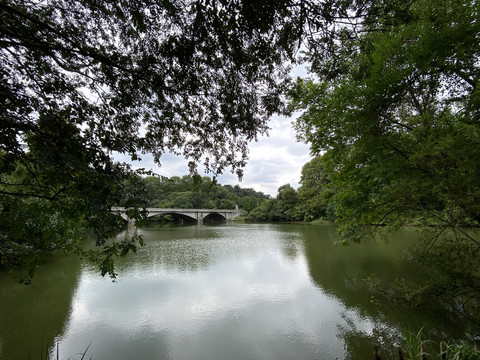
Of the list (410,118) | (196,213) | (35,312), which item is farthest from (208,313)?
(196,213)

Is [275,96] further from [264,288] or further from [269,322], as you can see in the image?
[264,288]

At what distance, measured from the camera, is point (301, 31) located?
7.98 ft

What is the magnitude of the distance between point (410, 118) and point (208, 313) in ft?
19.4

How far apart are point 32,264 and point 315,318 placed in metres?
5.24

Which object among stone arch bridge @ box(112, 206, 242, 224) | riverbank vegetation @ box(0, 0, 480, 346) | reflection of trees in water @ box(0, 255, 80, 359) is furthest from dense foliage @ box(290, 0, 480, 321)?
stone arch bridge @ box(112, 206, 242, 224)

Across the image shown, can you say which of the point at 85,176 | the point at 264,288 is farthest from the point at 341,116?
the point at 264,288

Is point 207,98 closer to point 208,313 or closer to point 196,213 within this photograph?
point 208,313

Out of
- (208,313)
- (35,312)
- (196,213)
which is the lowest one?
(208,313)

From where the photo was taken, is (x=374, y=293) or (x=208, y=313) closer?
(x=208, y=313)

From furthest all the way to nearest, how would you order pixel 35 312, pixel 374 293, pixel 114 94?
1. pixel 374 293
2. pixel 35 312
3. pixel 114 94

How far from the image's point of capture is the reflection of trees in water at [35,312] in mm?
4101

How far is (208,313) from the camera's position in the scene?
5500mm

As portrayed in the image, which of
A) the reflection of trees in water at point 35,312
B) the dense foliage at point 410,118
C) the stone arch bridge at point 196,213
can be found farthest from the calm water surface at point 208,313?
the stone arch bridge at point 196,213

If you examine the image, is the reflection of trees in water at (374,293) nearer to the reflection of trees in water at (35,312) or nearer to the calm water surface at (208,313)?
the calm water surface at (208,313)
